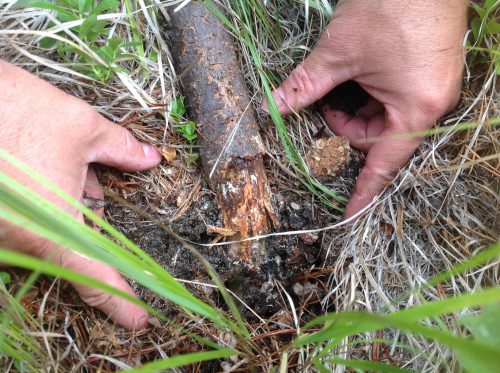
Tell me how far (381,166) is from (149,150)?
29.2 inches

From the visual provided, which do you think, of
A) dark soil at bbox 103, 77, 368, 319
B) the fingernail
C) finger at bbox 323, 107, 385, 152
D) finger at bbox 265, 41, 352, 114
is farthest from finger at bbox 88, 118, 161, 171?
finger at bbox 323, 107, 385, 152

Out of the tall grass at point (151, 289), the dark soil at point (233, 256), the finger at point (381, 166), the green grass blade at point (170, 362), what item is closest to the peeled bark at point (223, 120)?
the dark soil at point (233, 256)

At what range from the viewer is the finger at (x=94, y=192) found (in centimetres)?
131

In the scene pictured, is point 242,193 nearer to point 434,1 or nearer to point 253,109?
point 253,109

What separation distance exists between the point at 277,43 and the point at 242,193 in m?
0.58

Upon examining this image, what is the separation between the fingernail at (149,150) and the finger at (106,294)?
0.37m

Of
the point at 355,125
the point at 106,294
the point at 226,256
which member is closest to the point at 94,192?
the point at 106,294

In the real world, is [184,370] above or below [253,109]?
below

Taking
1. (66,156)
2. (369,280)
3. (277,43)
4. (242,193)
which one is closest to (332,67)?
(277,43)

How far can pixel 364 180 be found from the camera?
1.41 metres

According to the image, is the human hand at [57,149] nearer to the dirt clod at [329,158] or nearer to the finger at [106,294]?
the finger at [106,294]

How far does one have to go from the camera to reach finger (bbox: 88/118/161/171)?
1.31m

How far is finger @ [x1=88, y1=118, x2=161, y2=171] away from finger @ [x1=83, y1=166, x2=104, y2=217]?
0.06 meters

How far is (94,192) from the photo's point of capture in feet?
4.43
